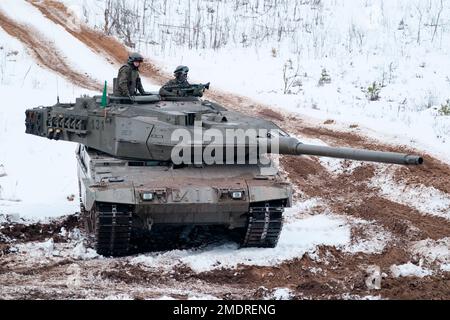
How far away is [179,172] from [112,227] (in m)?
1.43

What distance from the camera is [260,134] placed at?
41.0 feet

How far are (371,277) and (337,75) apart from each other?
47.5 ft

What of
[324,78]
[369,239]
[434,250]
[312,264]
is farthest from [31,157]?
[324,78]

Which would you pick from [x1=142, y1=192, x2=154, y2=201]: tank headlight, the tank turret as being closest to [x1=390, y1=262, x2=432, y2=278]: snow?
the tank turret

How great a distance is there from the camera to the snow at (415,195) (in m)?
14.6

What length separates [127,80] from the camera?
13.8m

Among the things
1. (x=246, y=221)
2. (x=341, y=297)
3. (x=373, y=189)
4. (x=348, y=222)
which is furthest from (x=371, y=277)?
(x=373, y=189)

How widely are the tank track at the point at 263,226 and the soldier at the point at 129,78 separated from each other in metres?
3.13

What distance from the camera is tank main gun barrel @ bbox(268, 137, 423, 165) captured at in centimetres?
965

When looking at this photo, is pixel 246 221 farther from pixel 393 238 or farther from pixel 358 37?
pixel 358 37

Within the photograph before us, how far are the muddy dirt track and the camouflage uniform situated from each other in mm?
2411

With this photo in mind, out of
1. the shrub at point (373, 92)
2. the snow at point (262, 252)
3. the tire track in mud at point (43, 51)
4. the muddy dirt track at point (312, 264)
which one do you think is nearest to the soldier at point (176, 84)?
the muddy dirt track at point (312, 264)

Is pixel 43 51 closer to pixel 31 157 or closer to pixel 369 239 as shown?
pixel 31 157
